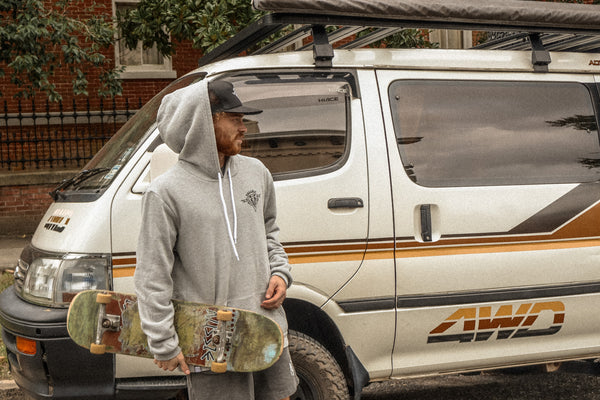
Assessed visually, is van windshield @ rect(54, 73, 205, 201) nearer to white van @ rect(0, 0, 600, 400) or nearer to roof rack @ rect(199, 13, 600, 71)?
white van @ rect(0, 0, 600, 400)

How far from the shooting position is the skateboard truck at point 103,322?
9.25 feet

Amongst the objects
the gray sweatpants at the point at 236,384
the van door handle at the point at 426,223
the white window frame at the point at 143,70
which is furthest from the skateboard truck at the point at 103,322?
the white window frame at the point at 143,70

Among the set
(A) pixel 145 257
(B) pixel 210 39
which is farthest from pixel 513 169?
(B) pixel 210 39

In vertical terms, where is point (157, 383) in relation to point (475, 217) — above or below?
below

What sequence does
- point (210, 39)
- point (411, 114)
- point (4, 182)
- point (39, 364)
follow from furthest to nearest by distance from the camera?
point (4, 182) < point (210, 39) < point (411, 114) < point (39, 364)

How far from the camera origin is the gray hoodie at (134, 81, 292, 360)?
2.70 m

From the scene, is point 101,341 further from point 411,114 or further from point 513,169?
point 513,169

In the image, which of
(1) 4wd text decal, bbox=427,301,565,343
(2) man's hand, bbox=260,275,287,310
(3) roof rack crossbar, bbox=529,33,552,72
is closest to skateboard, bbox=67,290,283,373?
(2) man's hand, bbox=260,275,287,310

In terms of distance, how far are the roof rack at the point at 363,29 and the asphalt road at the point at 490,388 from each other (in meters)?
2.27

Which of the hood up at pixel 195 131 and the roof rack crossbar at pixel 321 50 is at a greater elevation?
the roof rack crossbar at pixel 321 50

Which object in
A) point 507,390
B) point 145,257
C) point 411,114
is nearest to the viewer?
point 145,257

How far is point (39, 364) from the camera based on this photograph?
146 inches

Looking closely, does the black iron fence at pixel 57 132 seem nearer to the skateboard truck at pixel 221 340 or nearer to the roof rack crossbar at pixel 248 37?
the roof rack crossbar at pixel 248 37

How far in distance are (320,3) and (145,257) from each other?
1917 mm
